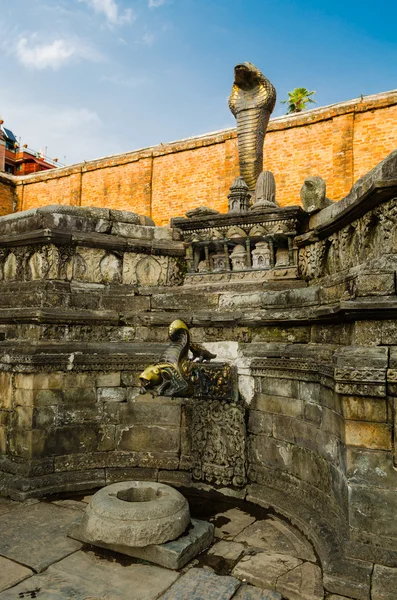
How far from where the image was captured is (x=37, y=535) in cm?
372

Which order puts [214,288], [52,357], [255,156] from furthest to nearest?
[255,156] → [214,288] → [52,357]

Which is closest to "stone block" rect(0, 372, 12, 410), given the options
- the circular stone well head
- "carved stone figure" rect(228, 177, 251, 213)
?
the circular stone well head

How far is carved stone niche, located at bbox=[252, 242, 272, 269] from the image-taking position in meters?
5.27

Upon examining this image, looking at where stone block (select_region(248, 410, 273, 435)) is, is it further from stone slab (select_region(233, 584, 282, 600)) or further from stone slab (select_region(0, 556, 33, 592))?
stone slab (select_region(0, 556, 33, 592))

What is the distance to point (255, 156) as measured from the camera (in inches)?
293

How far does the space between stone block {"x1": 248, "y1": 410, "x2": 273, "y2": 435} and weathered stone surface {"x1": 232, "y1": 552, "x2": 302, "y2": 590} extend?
1.28 m

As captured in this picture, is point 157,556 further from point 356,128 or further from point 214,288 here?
point 356,128

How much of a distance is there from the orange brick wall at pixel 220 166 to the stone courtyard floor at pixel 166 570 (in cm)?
Result: 1160

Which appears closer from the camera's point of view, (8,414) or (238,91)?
(8,414)

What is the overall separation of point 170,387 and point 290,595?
1749mm

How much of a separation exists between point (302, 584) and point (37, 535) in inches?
87.4

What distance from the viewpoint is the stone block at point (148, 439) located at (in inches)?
196

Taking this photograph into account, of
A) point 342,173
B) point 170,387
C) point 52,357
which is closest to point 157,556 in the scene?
point 170,387

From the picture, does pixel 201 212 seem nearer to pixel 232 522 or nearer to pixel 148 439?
pixel 148 439
